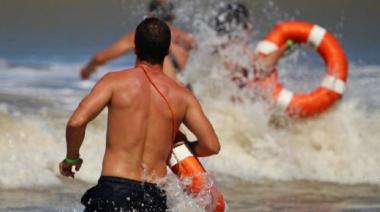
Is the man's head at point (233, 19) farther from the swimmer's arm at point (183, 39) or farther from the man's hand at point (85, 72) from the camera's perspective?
the man's hand at point (85, 72)

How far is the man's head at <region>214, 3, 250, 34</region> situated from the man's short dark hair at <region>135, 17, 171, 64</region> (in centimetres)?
584

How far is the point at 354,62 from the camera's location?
18.7 m

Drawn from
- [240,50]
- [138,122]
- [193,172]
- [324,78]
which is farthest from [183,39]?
[138,122]

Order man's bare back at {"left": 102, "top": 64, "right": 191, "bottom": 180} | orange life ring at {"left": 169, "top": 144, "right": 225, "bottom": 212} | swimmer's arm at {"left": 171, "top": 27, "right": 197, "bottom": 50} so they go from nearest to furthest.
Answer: man's bare back at {"left": 102, "top": 64, "right": 191, "bottom": 180}, orange life ring at {"left": 169, "top": 144, "right": 225, "bottom": 212}, swimmer's arm at {"left": 171, "top": 27, "right": 197, "bottom": 50}

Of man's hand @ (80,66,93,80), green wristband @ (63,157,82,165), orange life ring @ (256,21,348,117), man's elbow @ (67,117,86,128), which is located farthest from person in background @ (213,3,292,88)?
man's elbow @ (67,117,86,128)

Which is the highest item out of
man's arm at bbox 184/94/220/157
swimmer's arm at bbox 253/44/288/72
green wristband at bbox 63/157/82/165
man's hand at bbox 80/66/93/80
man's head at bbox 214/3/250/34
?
man's head at bbox 214/3/250/34

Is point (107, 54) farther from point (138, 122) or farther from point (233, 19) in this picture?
point (138, 122)

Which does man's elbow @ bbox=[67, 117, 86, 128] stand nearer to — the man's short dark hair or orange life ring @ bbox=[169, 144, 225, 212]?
the man's short dark hair

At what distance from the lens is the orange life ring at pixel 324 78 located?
11.0m

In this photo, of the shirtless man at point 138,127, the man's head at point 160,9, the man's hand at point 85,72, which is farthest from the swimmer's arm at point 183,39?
the shirtless man at point 138,127

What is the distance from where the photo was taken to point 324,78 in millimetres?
11102

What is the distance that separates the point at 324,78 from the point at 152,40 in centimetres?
659

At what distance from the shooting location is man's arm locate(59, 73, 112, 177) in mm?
4559

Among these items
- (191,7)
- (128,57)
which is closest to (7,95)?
(191,7)
